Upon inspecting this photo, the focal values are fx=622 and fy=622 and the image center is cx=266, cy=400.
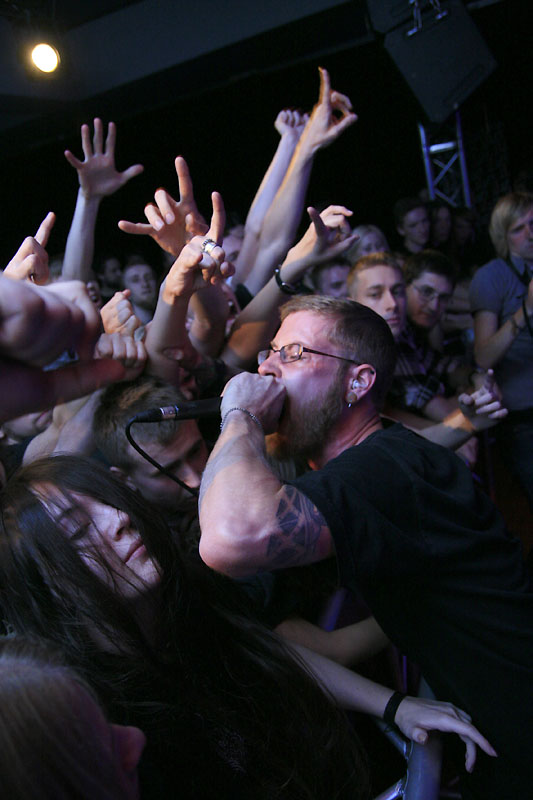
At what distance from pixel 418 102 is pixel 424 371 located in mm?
2797

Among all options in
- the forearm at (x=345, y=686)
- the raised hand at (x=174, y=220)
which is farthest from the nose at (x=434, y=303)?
the forearm at (x=345, y=686)

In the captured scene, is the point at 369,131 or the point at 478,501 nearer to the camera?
the point at 478,501

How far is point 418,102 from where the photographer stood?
4570 mm

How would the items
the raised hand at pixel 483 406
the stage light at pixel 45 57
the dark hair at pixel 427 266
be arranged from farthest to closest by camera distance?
the stage light at pixel 45 57, the dark hair at pixel 427 266, the raised hand at pixel 483 406

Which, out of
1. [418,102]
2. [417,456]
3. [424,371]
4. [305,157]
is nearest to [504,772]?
[417,456]

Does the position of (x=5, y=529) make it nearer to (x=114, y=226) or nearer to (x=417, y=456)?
(x=417, y=456)

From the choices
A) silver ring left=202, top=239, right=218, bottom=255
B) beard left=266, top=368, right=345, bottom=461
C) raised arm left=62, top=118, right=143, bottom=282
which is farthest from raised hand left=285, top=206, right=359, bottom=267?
raised arm left=62, top=118, right=143, bottom=282

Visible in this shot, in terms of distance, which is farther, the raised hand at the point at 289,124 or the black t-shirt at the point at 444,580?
the raised hand at the point at 289,124

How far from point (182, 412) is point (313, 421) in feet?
1.09

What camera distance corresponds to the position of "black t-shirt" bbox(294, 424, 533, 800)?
1.13m

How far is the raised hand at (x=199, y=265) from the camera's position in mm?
1608

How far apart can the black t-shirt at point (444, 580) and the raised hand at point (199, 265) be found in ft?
2.01

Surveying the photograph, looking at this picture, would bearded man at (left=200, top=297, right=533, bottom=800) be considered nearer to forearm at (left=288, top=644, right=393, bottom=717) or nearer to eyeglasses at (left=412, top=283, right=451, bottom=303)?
forearm at (left=288, top=644, right=393, bottom=717)

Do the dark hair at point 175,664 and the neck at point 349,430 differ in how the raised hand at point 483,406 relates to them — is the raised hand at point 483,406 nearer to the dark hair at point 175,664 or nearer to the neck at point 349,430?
the neck at point 349,430
